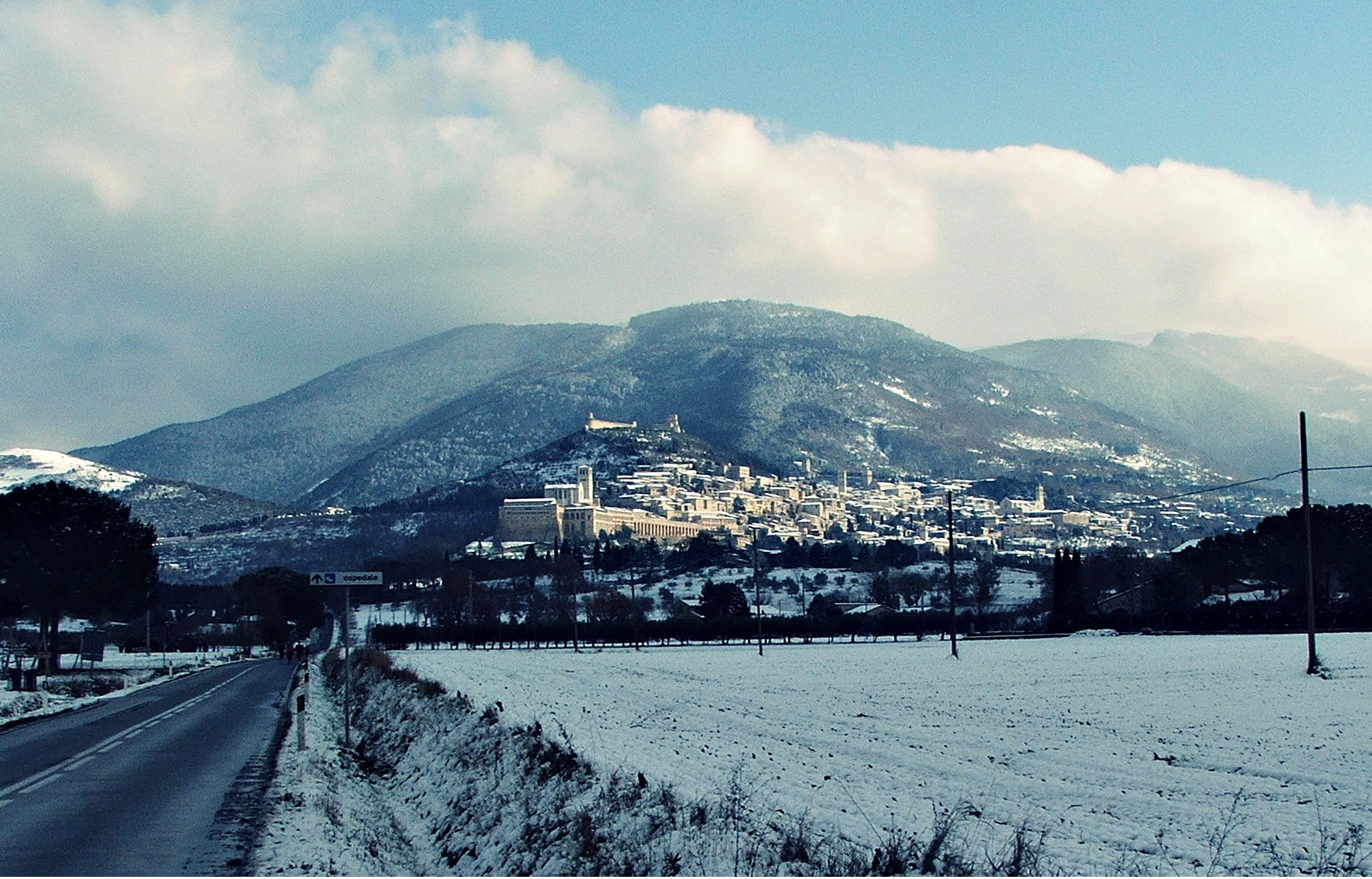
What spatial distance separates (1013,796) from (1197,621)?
104 m

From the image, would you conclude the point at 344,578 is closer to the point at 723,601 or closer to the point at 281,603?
the point at 281,603

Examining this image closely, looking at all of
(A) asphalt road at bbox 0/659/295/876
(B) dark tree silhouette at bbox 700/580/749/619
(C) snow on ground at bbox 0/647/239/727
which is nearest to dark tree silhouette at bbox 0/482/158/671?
(C) snow on ground at bbox 0/647/239/727

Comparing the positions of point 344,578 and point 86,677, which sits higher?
point 344,578

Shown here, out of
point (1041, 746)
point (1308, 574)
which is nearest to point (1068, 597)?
point (1308, 574)

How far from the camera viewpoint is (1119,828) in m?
16.2

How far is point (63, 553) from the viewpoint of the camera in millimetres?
85125

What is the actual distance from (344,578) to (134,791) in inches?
413

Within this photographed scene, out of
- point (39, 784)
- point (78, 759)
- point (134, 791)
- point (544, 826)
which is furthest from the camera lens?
point (78, 759)

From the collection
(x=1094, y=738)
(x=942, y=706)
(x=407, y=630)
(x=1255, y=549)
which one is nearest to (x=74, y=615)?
(x=407, y=630)

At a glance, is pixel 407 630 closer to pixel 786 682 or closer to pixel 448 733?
pixel 786 682

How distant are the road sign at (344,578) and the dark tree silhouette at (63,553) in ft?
180

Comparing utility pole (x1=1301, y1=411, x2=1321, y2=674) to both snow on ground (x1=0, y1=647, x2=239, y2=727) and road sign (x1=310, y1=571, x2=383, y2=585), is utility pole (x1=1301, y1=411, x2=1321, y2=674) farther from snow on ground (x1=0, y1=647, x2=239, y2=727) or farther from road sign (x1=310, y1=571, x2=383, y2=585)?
snow on ground (x1=0, y1=647, x2=239, y2=727)

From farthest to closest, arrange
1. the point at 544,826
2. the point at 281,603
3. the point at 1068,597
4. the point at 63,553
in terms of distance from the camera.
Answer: the point at 281,603, the point at 1068,597, the point at 63,553, the point at 544,826

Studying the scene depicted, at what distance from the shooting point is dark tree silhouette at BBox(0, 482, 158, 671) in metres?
83.6
